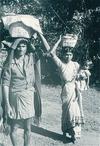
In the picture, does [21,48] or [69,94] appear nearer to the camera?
[21,48]

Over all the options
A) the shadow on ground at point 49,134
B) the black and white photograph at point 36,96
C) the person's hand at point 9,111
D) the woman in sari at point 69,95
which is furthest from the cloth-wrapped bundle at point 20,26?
the shadow on ground at point 49,134

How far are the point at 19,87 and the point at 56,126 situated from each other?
235 centimetres

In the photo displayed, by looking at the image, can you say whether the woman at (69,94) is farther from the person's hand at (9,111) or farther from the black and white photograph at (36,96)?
the person's hand at (9,111)

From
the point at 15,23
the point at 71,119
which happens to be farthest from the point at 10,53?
the point at 71,119

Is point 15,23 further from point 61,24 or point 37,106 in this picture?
point 61,24

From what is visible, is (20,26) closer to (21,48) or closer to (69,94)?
(21,48)

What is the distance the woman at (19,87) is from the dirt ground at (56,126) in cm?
92

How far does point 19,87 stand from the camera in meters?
5.58

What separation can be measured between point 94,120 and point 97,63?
Result: 446 cm

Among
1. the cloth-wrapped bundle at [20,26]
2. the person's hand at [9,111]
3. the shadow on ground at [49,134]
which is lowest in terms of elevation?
the shadow on ground at [49,134]

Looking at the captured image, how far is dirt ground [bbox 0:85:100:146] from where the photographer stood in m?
6.66

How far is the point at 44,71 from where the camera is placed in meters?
12.6

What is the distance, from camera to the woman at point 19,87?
548cm

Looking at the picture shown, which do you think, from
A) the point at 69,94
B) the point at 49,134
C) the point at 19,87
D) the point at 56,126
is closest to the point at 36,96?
the point at 19,87
